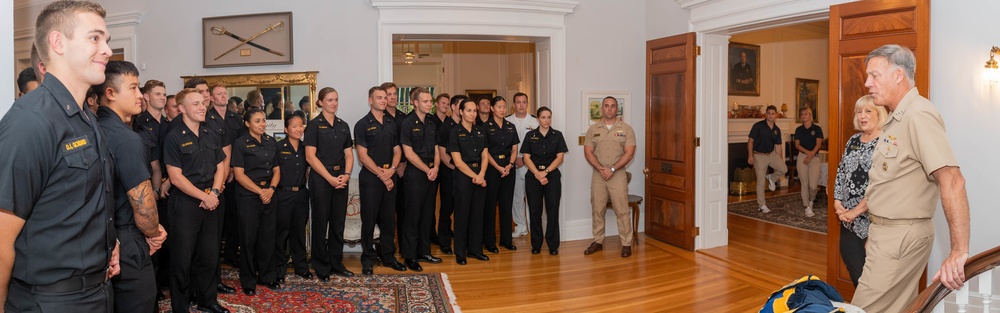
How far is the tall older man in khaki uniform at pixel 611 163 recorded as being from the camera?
241 inches

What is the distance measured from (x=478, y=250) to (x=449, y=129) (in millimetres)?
1251

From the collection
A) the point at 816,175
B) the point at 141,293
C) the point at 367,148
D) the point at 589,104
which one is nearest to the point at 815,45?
the point at 816,175

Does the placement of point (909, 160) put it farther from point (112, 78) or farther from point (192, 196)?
point (192, 196)

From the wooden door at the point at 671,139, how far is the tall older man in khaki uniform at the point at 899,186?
3.68 meters

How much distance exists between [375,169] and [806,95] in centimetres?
1046

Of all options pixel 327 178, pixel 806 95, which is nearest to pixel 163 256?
pixel 327 178

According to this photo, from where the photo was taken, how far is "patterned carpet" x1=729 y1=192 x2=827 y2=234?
26.0ft

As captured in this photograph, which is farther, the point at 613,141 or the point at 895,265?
the point at 613,141

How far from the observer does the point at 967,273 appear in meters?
2.16

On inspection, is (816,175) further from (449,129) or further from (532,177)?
(449,129)

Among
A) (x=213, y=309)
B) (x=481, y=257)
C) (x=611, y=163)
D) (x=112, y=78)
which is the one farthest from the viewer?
(x=611, y=163)

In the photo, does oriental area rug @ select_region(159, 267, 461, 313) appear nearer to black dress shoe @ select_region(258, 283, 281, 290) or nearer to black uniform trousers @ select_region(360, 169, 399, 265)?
black dress shoe @ select_region(258, 283, 281, 290)

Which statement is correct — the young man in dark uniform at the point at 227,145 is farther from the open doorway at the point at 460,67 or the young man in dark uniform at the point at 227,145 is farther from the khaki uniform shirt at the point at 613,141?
the open doorway at the point at 460,67

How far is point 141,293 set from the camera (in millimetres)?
2566
